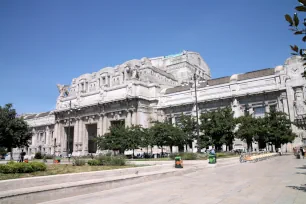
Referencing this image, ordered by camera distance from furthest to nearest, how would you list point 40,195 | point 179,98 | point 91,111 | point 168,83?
point 168,83
point 91,111
point 179,98
point 40,195

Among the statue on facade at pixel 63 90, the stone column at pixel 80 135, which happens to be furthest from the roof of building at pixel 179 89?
the statue on facade at pixel 63 90

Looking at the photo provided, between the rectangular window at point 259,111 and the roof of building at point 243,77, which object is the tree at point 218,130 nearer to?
the rectangular window at point 259,111

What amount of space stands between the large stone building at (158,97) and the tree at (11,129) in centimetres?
1538

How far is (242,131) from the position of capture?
117 feet

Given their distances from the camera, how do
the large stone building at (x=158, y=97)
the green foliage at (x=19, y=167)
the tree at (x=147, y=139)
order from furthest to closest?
the large stone building at (x=158, y=97), the tree at (x=147, y=139), the green foliage at (x=19, y=167)

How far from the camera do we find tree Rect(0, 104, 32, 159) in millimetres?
36812

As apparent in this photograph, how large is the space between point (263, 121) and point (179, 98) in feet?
66.3

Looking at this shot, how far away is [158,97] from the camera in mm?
58750

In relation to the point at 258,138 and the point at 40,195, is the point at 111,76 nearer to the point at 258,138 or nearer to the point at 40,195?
the point at 258,138

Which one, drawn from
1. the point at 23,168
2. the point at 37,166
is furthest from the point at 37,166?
the point at 23,168

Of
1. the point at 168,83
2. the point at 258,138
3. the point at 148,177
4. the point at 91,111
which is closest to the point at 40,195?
the point at 148,177

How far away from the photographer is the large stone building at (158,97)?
4444 centimetres

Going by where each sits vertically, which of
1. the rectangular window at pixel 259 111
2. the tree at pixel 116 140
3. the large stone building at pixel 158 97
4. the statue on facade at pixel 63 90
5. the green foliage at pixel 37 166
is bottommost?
the green foliage at pixel 37 166

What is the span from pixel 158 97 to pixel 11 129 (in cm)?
3106
